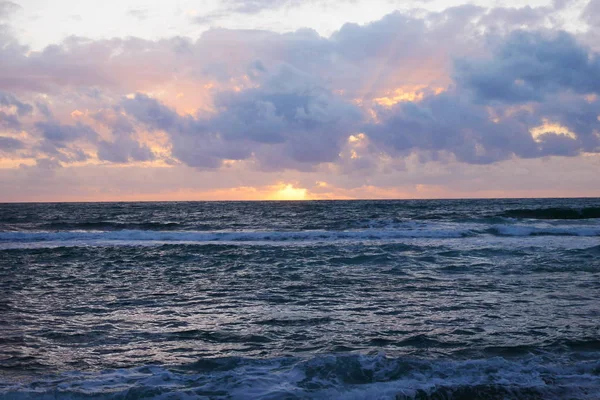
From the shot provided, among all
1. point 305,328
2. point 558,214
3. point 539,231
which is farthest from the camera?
point 558,214

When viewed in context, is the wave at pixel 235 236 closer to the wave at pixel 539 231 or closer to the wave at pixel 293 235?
the wave at pixel 293 235

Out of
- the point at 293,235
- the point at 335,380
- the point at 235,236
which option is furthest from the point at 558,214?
the point at 335,380

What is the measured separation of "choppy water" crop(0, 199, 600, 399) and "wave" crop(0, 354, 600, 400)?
3cm

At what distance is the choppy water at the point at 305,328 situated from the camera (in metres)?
6.38

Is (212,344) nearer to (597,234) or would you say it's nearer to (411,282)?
(411,282)

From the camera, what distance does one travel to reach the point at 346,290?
12516 mm

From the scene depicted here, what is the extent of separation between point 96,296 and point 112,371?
586 cm

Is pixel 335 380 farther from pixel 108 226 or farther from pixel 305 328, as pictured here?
pixel 108 226

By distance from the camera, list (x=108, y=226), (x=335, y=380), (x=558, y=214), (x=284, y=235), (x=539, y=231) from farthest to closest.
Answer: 1. (x=558, y=214)
2. (x=108, y=226)
3. (x=539, y=231)
4. (x=284, y=235)
5. (x=335, y=380)

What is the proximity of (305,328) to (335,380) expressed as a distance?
2501 mm

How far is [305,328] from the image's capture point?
8.95 m

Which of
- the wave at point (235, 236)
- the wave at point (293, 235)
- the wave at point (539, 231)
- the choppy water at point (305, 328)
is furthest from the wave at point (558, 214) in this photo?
the choppy water at point (305, 328)

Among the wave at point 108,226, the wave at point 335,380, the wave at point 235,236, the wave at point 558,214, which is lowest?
the wave at point 335,380

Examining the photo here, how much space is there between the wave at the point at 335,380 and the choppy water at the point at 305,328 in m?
0.03
